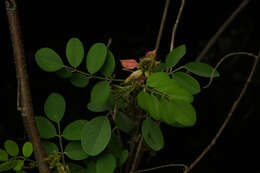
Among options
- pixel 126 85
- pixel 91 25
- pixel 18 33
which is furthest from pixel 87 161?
pixel 91 25

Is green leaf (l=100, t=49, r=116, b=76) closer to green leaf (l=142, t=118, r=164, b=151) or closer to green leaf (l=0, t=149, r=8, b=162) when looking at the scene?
green leaf (l=142, t=118, r=164, b=151)

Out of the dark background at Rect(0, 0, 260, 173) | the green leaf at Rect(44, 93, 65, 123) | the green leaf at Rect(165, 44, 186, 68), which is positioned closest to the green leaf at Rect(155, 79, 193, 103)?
the green leaf at Rect(165, 44, 186, 68)

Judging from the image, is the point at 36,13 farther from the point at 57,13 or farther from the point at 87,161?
the point at 87,161

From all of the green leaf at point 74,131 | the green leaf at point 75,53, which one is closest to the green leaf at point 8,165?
the green leaf at point 74,131

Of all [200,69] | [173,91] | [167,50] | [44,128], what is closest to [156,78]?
[173,91]

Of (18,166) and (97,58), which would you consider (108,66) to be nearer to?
(97,58)

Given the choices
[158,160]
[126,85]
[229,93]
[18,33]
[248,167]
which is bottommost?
[248,167]
